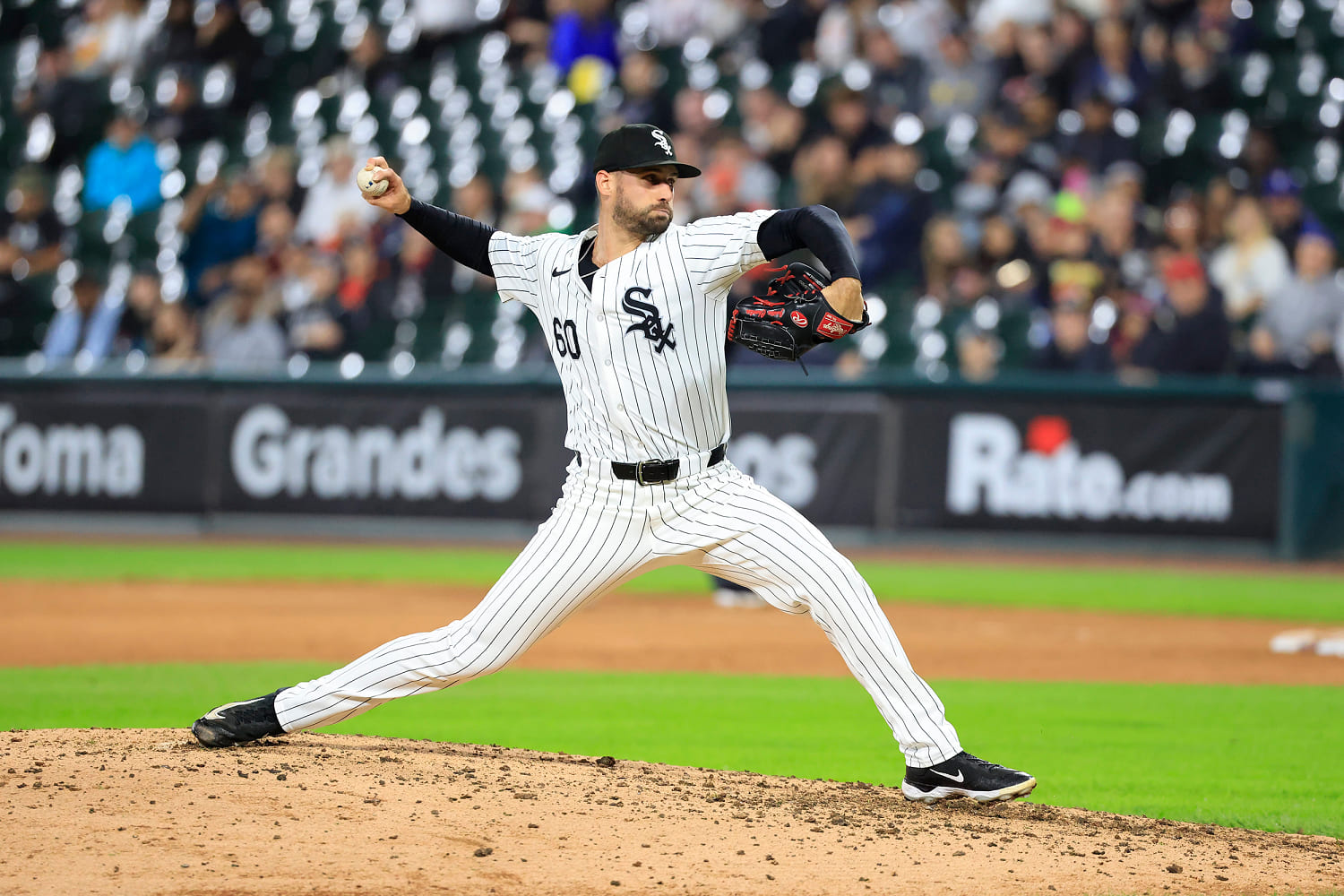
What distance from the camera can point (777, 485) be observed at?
13180mm

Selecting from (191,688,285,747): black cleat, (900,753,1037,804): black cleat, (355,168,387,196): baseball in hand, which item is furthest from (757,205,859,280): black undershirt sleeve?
(191,688,285,747): black cleat

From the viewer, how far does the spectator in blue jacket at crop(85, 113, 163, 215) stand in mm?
16875

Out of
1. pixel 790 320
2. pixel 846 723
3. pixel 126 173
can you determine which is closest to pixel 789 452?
pixel 846 723

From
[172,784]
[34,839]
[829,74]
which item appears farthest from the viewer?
[829,74]

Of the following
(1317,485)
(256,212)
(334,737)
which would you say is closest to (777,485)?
(1317,485)

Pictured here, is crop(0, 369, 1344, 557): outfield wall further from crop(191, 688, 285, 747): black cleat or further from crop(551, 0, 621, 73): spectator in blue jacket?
crop(191, 688, 285, 747): black cleat

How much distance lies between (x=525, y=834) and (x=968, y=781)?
4.26 feet

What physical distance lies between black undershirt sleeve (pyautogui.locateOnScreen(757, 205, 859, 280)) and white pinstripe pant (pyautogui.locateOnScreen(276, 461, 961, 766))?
70cm

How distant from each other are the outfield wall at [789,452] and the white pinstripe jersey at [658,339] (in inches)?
322

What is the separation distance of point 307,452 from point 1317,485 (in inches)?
327

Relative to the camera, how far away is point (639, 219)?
463 cm

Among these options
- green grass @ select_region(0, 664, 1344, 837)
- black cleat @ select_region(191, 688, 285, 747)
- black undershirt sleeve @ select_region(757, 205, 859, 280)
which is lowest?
green grass @ select_region(0, 664, 1344, 837)

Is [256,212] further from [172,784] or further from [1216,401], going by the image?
[172,784]

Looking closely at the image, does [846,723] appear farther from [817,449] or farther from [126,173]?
[126,173]
